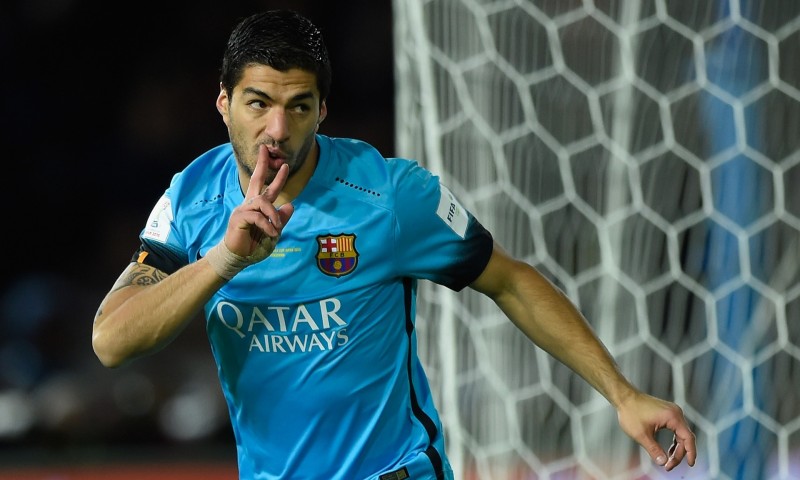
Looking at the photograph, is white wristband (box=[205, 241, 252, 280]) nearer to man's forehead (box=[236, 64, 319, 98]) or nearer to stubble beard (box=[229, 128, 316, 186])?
stubble beard (box=[229, 128, 316, 186])

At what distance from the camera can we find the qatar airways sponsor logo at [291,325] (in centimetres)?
214

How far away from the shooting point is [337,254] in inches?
84.8

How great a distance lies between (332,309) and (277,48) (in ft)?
1.61

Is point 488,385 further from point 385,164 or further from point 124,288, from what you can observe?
point 124,288

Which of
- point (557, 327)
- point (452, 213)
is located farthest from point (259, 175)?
point (557, 327)

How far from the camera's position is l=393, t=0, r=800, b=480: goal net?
114 inches

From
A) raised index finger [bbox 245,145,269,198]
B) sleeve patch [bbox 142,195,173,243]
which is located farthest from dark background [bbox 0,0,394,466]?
raised index finger [bbox 245,145,269,198]

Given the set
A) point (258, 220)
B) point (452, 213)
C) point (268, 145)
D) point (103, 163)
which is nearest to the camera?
point (258, 220)

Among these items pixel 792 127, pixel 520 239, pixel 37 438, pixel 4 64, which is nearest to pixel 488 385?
pixel 520 239

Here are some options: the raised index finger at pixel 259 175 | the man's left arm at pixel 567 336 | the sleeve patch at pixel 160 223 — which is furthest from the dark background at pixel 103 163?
the raised index finger at pixel 259 175

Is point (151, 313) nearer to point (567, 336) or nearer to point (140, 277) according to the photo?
point (140, 277)

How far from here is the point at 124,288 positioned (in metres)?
2.12

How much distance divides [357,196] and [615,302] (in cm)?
119

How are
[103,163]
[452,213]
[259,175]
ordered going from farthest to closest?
[103,163], [452,213], [259,175]
